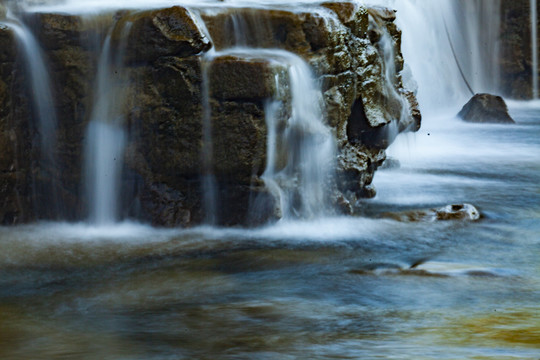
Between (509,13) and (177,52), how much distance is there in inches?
518

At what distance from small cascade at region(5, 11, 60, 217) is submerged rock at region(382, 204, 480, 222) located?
2.78m

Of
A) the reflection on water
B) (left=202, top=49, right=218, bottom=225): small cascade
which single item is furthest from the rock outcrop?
(left=202, top=49, right=218, bottom=225): small cascade

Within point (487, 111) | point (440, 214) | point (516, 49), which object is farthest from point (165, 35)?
point (516, 49)

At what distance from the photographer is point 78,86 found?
22.1ft

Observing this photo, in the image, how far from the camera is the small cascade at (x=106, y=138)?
21.9 feet

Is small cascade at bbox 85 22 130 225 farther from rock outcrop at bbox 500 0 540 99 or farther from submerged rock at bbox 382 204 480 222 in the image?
rock outcrop at bbox 500 0 540 99

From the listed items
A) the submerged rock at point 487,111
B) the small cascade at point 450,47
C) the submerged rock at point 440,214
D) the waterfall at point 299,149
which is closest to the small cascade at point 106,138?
the waterfall at point 299,149

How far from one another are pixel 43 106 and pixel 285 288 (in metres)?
2.84

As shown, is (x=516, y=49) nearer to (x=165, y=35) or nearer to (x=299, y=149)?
(x=299, y=149)

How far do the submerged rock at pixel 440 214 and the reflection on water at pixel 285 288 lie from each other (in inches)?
4.8

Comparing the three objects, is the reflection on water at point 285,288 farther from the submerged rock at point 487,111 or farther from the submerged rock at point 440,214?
the submerged rock at point 487,111

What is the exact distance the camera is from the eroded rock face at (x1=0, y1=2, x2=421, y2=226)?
6.47 metres

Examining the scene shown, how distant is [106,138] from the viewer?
678 cm

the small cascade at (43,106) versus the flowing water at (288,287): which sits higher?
the small cascade at (43,106)
